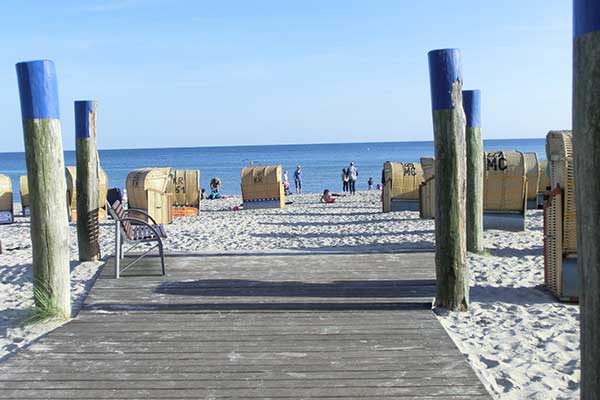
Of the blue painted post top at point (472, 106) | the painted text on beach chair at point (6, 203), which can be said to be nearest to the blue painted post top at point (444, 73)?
the blue painted post top at point (472, 106)

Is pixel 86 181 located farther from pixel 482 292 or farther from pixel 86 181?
pixel 482 292

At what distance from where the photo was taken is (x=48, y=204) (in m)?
5.21

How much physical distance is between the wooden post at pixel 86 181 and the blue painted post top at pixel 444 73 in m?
4.58

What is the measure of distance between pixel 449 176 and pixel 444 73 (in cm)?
84

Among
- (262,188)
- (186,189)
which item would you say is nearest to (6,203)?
(186,189)

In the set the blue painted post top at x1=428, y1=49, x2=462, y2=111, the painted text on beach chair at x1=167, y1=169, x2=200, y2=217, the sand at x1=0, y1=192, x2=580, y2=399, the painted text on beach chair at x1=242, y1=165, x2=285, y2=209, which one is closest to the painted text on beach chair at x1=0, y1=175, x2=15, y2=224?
the sand at x1=0, y1=192, x2=580, y2=399

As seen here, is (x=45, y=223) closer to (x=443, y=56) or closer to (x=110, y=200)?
(x=110, y=200)

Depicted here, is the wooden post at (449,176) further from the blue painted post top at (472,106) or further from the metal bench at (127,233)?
the blue painted post top at (472,106)

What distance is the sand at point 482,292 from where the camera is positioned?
4.08 meters

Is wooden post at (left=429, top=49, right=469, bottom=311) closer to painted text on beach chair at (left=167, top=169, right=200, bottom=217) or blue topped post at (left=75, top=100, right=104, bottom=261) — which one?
blue topped post at (left=75, top=100, right=104, bottom=261)

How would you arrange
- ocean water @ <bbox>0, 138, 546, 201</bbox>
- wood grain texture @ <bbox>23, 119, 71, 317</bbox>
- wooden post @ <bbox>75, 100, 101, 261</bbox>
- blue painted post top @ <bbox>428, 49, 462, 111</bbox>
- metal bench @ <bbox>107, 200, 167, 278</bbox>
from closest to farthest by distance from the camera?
wood grain texture @ <bbox>23, 119, 71, 317</bbox> < blue painted post top @ <bbox>428, 49, 462, 111</bbox> < metal bench @ <bbox>107, 200, 167, 278</bbox> < wooden post @ <bbox>75, 100, 101, 261</bbox> < ocean water @ <bbox>0, 138, 546, 201</bbox>

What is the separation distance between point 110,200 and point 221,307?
2737 mm

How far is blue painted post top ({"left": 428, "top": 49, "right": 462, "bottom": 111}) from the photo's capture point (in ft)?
17.4

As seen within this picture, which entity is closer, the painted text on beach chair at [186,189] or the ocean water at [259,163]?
the painted text on beach chair at [186,189]
